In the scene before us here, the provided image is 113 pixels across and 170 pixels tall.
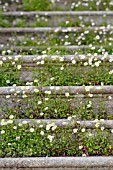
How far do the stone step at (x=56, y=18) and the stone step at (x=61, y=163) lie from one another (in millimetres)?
3219

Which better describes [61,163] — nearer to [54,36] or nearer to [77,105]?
[77,105]

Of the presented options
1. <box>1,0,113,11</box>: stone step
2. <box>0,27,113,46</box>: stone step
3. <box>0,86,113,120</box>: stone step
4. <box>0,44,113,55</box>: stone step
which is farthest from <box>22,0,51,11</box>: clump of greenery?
<box>0,86,113,120</box>: stone step

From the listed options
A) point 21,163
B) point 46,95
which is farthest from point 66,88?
point 21,163

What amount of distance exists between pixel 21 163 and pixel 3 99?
1014mm

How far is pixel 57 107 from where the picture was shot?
4.69m

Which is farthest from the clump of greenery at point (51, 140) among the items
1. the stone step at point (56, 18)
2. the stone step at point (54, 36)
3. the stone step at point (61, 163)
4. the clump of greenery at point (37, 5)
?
the clump of greenery at point (37, 5)

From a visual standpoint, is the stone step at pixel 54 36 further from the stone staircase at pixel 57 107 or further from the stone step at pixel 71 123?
the stone step at pixel 71 123

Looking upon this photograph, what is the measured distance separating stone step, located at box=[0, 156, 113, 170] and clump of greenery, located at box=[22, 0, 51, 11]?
368 centimetres

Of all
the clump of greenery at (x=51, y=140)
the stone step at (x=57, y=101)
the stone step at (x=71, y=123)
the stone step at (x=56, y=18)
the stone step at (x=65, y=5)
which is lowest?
the clump of greenery at (x=51, y=140)

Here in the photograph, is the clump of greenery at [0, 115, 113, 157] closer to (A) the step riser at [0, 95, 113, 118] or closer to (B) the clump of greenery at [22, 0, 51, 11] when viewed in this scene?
(A) the step riser at [0, 95, 113, 118]

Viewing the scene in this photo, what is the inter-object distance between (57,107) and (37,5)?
2976 millimetres

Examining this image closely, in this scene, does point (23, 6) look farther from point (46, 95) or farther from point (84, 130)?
point (84, 130)

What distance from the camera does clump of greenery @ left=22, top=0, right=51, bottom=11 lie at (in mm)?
7098

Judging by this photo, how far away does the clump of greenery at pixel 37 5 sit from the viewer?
710 centimetres
